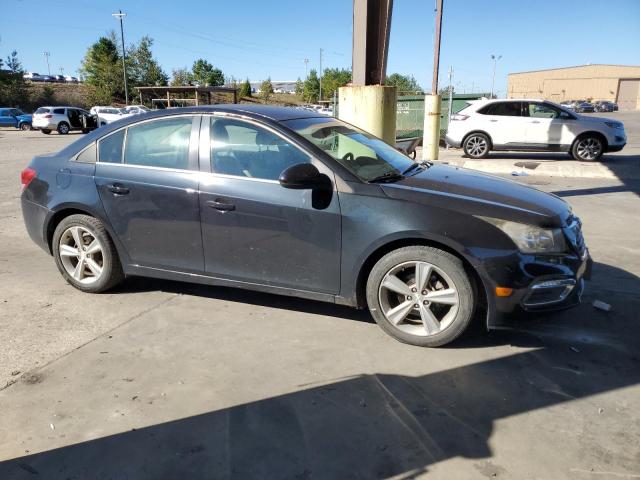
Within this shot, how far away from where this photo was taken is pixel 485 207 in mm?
3426

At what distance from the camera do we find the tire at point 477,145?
1436 centimetres

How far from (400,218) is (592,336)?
5.61 ft

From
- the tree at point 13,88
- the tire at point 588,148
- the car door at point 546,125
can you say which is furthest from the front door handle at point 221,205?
the tree at point 13,88

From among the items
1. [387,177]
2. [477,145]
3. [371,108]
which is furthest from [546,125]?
[387,177]

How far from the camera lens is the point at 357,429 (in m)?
2.67

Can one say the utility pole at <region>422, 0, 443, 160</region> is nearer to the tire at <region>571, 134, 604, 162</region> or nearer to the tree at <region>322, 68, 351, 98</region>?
the tire at <region>571, 134, 604, 162</region>

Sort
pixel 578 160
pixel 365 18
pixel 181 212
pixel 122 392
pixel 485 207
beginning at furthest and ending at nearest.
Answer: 1. pixel 578 160
2. pixel 365 18
3. pixel 181 212
4. pixel 485 207
5. pixel 122 392

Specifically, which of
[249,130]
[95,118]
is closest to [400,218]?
[249,130]

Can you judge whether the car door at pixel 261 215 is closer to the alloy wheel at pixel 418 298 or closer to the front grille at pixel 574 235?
the alloy wheel at pixel 418 298

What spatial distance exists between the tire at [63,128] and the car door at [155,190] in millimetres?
31063

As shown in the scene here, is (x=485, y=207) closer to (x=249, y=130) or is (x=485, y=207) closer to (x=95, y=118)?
(x=249, y=130)

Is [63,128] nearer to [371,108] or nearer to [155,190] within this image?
[371,108]

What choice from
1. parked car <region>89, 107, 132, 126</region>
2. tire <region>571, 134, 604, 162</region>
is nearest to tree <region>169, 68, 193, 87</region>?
parked car <region>89, 107, 132, 126</region>

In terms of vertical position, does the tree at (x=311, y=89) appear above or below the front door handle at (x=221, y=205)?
above
